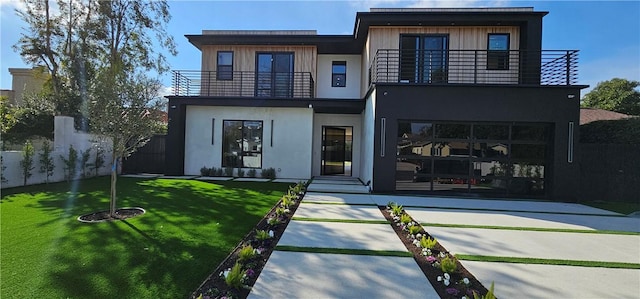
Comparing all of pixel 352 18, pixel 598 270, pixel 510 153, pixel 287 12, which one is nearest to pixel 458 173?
pixel 510 153

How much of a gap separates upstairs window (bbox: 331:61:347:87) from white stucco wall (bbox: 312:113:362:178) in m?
1.56

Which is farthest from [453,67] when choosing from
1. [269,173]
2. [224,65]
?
[224,65]

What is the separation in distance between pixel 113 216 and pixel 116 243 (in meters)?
1.79

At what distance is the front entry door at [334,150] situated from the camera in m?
15.6

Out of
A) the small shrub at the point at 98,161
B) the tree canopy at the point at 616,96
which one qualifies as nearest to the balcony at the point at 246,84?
the small shrub at the point at 98,161

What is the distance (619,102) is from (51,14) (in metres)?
38.2

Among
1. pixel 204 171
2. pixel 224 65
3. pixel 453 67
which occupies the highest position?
pixel 224 65

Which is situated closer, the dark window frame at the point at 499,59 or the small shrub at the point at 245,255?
the small shrub at the point at 245,255

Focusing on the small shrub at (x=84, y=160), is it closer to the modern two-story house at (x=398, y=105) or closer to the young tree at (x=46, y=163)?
the young tree at (x=46, y=163)

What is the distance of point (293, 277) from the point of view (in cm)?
354

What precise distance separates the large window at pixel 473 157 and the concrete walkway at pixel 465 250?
6.26ft

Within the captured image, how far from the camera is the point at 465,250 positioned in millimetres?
4664

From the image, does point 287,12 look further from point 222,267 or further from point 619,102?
point 619,102

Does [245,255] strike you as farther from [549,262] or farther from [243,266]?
[549,262]
